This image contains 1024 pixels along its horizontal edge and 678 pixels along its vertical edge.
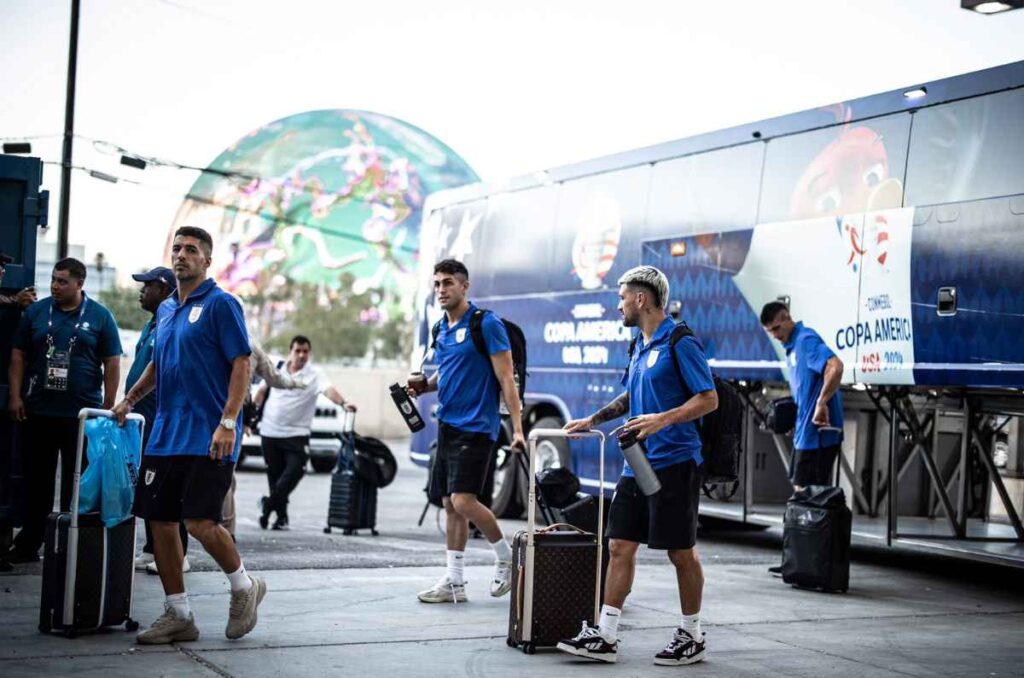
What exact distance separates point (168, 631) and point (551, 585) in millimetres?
1844

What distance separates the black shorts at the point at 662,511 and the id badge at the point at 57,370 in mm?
4139

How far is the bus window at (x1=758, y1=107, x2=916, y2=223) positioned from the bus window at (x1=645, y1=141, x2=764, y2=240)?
0.22 meters

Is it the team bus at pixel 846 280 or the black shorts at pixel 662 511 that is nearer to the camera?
the black shorts at pixel 662 511

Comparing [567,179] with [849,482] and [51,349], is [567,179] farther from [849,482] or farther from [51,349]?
[51,349]

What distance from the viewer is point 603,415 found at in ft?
23.5

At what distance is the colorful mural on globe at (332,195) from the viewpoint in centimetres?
4566

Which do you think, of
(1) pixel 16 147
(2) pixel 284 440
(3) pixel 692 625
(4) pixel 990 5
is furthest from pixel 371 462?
(1) pixel 16 147

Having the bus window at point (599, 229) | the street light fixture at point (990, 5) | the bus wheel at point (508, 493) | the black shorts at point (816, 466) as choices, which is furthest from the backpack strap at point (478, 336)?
the bus wheel at point (508, 493)

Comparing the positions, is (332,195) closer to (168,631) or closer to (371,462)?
(371,462)

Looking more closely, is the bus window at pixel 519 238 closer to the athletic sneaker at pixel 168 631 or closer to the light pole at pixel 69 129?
the athletic sneaker at pixel 168 631

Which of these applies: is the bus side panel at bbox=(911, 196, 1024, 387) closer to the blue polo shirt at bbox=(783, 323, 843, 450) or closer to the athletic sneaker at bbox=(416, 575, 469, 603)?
the blue polo shirt at bbox=(783, 323, 843, 450)

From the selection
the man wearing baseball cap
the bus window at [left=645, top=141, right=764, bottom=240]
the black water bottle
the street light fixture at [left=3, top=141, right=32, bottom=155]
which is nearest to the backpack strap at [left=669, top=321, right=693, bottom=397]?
the black water bottle

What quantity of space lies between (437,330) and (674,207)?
5.29 m

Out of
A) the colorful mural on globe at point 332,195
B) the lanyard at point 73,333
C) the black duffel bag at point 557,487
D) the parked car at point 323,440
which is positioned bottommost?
the parked car at point 323,440
